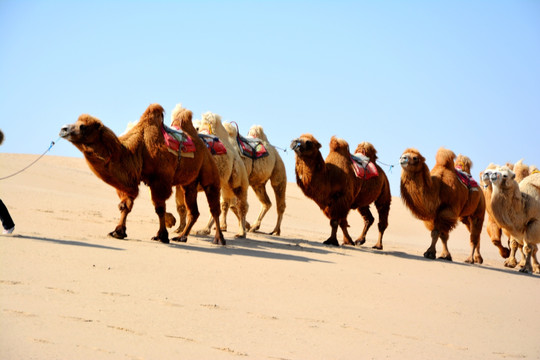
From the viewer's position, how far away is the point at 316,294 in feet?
24.2

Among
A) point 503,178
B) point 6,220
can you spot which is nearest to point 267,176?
point 503,178

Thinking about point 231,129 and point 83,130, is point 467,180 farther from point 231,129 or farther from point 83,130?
point 83,130

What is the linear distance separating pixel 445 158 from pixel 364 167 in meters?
1.66

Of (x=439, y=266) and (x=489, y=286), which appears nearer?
(x=489, y=286)

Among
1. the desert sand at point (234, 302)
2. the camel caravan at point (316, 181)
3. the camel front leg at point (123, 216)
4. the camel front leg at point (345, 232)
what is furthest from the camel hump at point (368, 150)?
the camel front leg at point (123, 216)

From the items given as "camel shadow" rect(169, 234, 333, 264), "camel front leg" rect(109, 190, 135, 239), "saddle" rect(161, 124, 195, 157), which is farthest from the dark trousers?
"saddle" rect(161, 124, 195, 157)

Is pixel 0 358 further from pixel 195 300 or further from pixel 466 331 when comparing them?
pixel 466 331

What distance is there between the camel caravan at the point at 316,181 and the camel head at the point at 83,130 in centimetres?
55

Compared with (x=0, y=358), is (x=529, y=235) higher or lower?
higher

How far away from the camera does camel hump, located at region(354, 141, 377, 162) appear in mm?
14297

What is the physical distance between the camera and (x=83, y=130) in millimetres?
8695

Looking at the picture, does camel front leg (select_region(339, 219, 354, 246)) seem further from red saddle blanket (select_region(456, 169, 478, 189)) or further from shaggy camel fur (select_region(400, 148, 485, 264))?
red saddle blanket (select_region(456, 169, 478, 189))

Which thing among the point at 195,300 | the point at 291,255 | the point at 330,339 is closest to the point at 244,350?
the point at 330,339

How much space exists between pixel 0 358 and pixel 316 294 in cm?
387
